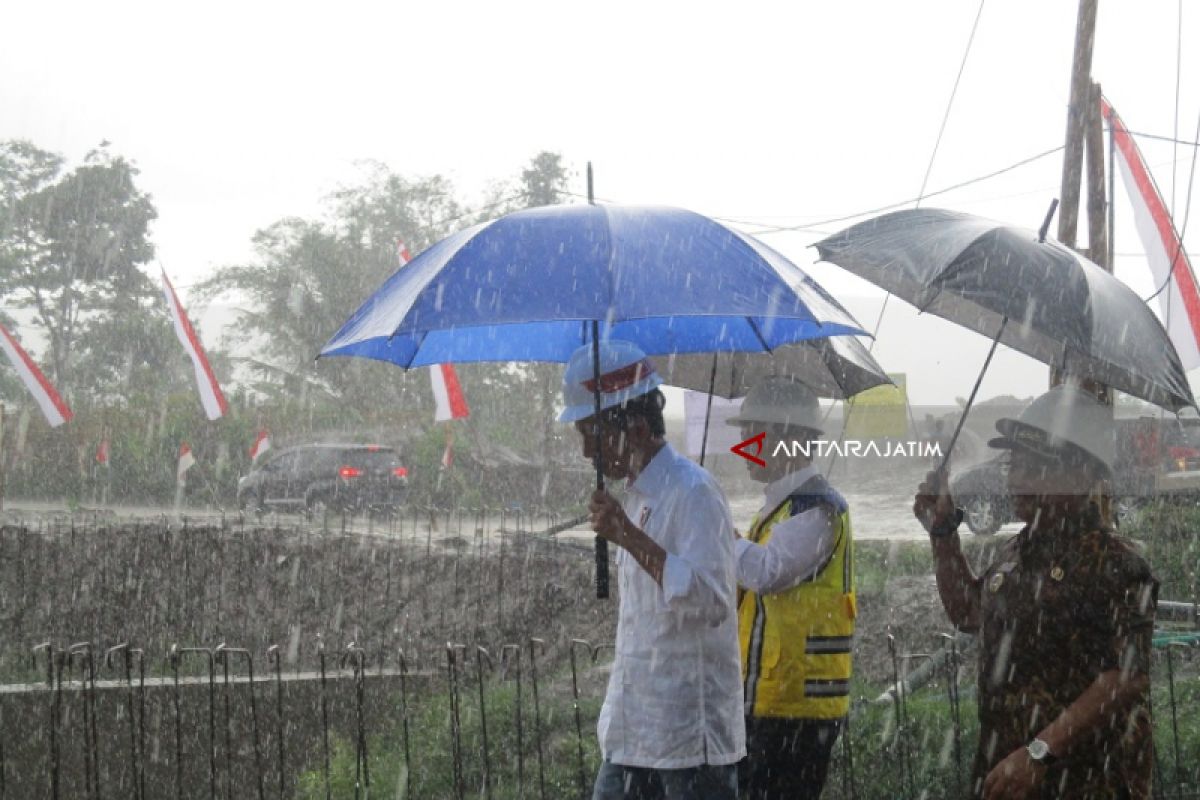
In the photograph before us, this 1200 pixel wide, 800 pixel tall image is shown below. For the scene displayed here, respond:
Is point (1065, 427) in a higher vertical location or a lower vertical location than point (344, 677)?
higher

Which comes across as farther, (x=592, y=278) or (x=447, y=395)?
(x=447, y=395)

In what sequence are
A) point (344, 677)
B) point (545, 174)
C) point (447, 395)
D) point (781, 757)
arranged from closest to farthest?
point (781, 757) < point (344, 677) < point (447, 395) < point (545, 174)

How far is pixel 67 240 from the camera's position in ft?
131

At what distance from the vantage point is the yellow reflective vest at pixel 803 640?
3486 mm

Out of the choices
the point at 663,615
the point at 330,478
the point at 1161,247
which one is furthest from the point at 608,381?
the point at 330,478

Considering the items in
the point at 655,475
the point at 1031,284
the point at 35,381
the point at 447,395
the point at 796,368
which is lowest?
the point at 655,475

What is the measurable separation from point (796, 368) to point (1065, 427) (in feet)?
5.56

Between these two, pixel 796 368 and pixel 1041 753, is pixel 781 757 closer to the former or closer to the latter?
pixel 1041 753

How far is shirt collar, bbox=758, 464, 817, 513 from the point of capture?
12.1ft

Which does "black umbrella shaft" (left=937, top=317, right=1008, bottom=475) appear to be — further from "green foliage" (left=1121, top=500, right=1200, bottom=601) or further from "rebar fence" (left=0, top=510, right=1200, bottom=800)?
"green foliage" (left=1121, top=500, right=1200, bottom=601)

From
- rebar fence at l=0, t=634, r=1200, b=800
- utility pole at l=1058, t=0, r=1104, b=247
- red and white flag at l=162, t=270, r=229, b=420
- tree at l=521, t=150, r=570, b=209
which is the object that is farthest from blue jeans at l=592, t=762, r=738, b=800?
tree at l=521, t=150, r=570, b=209

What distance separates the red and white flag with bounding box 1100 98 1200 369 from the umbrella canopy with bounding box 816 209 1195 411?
687 cm

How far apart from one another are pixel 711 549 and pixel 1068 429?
2.80 ft

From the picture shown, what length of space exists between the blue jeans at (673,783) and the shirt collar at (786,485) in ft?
2.81
